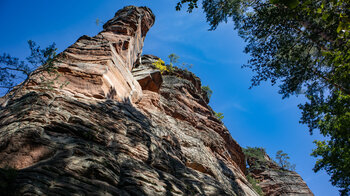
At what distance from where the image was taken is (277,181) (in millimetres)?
27281

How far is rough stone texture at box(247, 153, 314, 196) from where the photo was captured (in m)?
26.0

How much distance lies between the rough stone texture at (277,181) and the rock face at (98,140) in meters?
15.0

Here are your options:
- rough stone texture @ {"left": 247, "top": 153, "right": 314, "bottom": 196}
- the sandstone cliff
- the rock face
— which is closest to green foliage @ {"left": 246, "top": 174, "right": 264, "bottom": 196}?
the sandstone cliff

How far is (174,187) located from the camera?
662cm

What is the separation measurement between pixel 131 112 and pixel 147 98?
4.61 meters

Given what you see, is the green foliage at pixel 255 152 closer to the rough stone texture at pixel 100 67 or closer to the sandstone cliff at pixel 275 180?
the sandstone cliff at pixel 275 180

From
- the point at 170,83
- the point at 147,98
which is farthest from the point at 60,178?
the point at 170,83

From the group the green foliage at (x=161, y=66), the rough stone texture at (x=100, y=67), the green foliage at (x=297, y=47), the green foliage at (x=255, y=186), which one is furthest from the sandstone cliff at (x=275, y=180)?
the rough stone texture at (x=100, y=67)

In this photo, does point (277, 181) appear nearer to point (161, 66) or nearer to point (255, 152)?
point (255, 152)

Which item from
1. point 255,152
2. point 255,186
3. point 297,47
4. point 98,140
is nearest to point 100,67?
point 98,140

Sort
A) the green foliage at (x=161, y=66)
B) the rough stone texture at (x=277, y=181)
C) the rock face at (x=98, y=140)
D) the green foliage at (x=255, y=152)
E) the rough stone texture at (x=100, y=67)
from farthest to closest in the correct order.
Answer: the green foliage at (x=255, y=152) → the rough stone texture at (x=277, y=181) → the green foliage at (x=161, y=66) → the rough stone texture at (x=100, y=67) → the rock face at (x=98, y=140)

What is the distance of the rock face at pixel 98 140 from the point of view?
489 centimetres

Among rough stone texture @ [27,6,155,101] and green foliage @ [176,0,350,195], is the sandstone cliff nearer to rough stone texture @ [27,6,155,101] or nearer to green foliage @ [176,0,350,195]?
green foliage @ [176,0,350,195]

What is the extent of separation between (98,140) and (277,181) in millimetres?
27156
